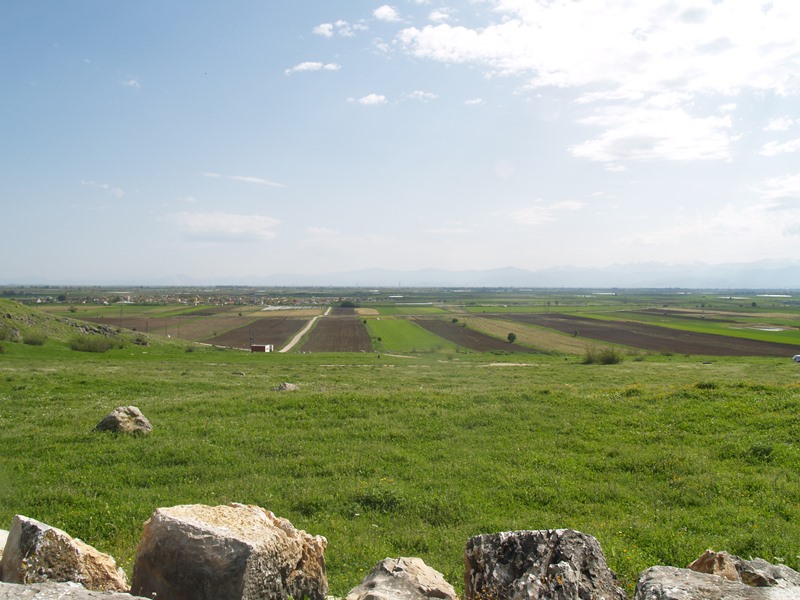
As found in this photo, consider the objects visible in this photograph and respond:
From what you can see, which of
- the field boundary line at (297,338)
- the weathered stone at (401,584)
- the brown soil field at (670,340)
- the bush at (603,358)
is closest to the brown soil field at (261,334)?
the field boundary line at (297,338)

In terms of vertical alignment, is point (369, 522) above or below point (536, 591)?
below

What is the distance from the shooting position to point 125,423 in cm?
1633

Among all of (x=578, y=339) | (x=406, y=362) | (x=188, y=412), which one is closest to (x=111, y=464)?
(x=188, y=412)

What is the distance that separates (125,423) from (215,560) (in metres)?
12.6

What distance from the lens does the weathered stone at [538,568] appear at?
559 centimetres

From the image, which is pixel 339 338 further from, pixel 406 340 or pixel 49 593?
pixel 49 593

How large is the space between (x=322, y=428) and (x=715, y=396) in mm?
15562

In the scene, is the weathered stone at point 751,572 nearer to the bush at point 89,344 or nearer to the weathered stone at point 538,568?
the weathered stone at point 538,568

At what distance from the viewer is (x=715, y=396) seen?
66.8 ft

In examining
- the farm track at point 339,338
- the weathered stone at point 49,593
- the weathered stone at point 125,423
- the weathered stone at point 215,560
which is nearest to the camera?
the weathered stone at point 49,593

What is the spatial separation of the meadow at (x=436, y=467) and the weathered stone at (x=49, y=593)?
3.23 metres

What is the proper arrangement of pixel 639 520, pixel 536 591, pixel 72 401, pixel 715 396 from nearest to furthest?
pixel 536 591 → pixel 639 520 → pixel 715 396 → pixel 72 401

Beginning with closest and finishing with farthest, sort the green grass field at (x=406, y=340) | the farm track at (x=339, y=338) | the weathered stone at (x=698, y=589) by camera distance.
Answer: the weathered stone at (x=698, y=589), the green grass field at (x=406, y=340), the farm track at (x=339, y=338)

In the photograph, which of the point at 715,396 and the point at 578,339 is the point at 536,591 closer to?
the point at 715,396
